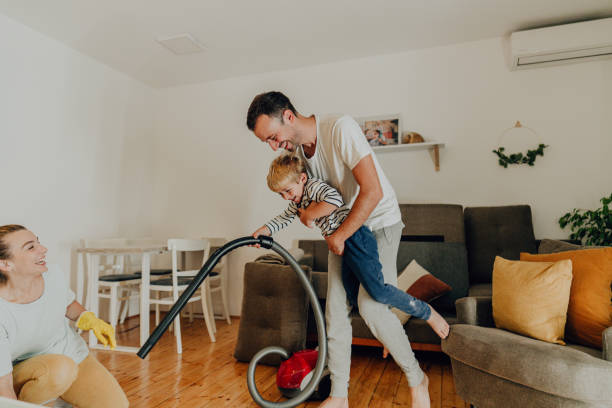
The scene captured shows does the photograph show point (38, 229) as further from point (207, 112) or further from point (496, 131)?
point (496, 131)

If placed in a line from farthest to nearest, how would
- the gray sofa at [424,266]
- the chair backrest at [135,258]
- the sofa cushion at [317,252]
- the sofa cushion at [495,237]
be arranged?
1. the chair backrest at [135,258]
2. the sofa cushion at [317,252]
3. the sofa cushion at [495,237]
4. the gray sofa at [424,266]

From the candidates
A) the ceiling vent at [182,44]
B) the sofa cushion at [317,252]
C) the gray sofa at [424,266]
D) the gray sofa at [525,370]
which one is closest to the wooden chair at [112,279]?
the gray sofa at [424,266]

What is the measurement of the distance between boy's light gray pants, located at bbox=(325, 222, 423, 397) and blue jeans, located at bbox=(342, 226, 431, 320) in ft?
0.20

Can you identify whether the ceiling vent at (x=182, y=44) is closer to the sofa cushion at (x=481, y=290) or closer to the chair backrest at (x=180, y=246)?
the chair backrest at (x=180, y=246)

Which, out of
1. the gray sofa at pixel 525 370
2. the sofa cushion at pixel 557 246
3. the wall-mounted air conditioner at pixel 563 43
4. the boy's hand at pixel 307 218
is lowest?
the gray sofa at pixel 525 370

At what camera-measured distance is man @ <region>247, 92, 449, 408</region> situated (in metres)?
1.59

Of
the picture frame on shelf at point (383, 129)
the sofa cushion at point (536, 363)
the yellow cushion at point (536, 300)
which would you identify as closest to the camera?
the sofa cushion at point (536, 363)

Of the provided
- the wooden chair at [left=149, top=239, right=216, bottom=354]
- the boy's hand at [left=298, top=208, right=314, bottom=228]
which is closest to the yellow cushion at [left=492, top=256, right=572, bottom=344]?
the boy's hand at [left=298, top=208, right=314, bottom=228]

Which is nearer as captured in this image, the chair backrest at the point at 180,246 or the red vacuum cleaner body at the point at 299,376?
the red vacuum cleaner body at the point at 299,376

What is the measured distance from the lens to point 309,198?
170 centimetres

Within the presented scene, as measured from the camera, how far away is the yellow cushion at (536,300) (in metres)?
1.62

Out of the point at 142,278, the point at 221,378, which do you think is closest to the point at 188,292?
the point at 221,378

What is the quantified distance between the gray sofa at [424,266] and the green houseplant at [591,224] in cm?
31

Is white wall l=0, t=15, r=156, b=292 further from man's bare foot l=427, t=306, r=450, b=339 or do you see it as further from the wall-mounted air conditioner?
the wall-mounted air conditioner
